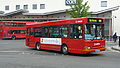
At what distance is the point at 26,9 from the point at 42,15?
4619mm

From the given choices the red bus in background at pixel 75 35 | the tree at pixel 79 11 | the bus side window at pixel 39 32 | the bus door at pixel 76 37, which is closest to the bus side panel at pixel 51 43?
the red bus in background at pixel 75 35

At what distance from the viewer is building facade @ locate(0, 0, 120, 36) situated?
128ft

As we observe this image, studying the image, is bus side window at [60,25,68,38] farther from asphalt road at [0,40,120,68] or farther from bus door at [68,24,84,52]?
asphalt road at [0,40,120,68]

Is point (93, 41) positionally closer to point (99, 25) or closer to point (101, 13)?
point (99, 25)

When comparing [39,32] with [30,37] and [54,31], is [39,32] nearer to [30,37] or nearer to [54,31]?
[30,37]

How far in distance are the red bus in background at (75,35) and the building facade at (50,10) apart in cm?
2447

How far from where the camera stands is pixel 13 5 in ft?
154

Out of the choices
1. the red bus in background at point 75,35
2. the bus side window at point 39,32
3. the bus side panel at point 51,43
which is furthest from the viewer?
the bus side window at point 39,32

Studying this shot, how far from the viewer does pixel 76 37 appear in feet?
43.1

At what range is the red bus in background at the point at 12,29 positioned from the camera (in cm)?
3634

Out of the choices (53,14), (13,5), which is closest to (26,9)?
(13,5)

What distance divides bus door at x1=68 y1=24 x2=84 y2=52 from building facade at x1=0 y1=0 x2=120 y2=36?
25.8 metres

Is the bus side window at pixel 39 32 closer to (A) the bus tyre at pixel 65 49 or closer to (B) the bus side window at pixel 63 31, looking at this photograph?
(B) the bus side window at pixel 63 31

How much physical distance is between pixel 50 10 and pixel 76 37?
31721mm
